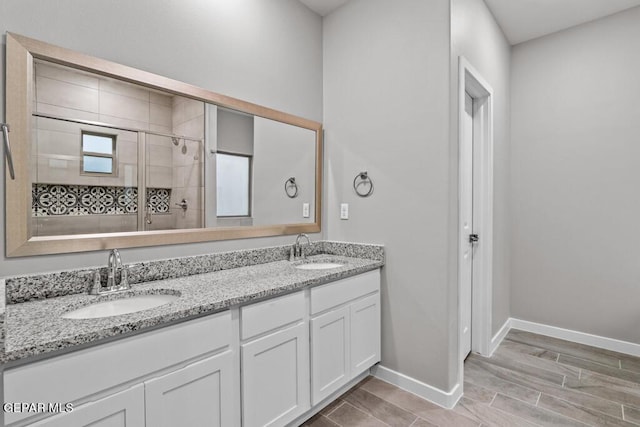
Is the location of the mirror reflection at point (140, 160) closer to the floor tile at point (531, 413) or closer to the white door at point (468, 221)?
the white door at point (468, 221)

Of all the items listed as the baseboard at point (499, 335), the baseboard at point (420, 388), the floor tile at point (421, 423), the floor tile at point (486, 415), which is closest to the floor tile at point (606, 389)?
the baseboard at point (499, 335)

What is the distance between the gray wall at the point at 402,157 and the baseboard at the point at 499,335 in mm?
942

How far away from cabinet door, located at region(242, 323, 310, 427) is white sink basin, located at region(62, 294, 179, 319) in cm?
46

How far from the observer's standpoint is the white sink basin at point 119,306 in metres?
1.25

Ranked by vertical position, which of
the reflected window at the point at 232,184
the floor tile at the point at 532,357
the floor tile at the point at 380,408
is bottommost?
the floor tile at the point at 380,408

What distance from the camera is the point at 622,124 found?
266 cm

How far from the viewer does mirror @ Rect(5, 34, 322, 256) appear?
1295 mm

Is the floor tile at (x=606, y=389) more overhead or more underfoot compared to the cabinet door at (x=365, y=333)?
more underfoot

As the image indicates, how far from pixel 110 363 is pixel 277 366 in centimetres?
75

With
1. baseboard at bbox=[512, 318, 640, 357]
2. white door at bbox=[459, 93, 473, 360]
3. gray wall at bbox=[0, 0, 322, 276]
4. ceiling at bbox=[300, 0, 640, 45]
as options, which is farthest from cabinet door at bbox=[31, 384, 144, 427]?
baseboard at bbox=[512, 318, 640, 357]

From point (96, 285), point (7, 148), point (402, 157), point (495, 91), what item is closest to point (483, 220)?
point (402, 157)

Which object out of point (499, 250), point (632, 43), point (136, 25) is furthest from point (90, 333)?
point (632, 43)

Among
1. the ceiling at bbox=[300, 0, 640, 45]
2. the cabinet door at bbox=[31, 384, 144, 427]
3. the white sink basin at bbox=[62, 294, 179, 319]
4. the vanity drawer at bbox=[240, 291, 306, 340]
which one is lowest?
the cabinet door at bbox=[31, 384, 144, 427]

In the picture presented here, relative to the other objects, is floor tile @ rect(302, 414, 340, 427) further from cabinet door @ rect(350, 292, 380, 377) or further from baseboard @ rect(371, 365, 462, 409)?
baseboard @ rect(371, 365, 462, 409)
